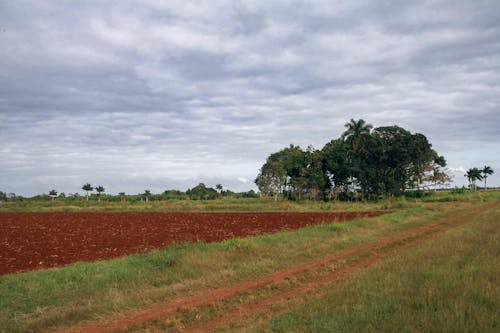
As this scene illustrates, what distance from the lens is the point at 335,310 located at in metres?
7.32

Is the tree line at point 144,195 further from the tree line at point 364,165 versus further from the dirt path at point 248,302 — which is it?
the dirt path at point 248,302

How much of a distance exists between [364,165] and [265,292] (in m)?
67.7

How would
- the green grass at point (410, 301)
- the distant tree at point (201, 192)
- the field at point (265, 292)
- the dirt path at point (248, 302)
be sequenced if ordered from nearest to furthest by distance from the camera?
1. the green grass at point (410, 301)
2. the field at point (265, 292)
3. the dirt path at point (248, 302)
4. the distant tree at point (201, 192)

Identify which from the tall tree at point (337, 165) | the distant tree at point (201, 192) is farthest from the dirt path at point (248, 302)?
the distant tree at point (201, 192)

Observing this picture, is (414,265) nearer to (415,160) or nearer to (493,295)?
(493,295)

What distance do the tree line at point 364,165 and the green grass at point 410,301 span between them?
63.6 m

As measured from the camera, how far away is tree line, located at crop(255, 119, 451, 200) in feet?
237

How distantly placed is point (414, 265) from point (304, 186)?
6888 cm

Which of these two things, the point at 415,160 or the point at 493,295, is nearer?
the point at 493,295

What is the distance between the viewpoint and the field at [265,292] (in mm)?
6887

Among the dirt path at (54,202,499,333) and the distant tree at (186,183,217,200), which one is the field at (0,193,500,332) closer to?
the dirt path at (54,202,499,333)

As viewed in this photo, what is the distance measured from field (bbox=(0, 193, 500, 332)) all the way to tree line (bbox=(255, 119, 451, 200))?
193 feet

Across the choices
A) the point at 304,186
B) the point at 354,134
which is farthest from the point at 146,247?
the point at 354,134

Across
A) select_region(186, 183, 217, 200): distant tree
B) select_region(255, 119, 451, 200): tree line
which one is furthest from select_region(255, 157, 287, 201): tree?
select_region(186, 183, 217, 200): distant tree
